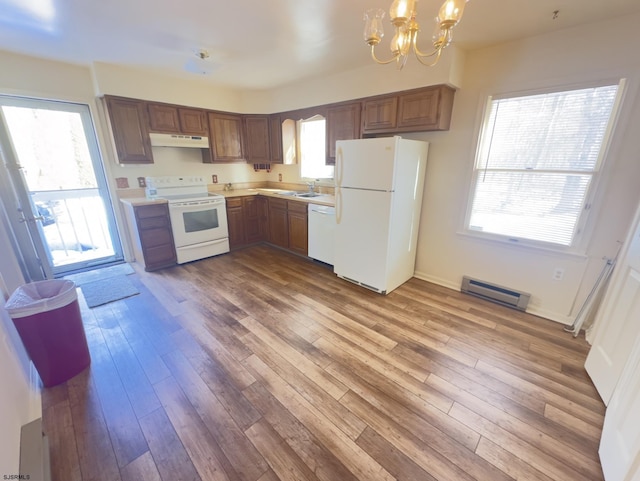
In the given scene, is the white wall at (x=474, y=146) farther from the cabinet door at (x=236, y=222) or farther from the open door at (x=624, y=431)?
the cabinet door at (x=236, y=222)

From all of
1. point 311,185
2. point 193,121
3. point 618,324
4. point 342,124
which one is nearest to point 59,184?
point 193,121

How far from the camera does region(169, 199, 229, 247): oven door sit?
12.0 ft

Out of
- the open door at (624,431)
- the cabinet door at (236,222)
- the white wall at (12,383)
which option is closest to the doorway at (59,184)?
the white wall at (12,383)

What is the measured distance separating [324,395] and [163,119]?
3.98 m

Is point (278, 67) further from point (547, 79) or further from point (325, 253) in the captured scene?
point (547, 79)

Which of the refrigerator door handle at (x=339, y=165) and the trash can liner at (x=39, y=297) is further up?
the refrigerator door handle at (x=339, y=165)

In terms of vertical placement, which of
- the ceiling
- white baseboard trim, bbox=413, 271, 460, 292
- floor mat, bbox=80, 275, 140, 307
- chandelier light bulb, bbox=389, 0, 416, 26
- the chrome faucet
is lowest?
floor mat, bbox=80, 275, 140, 307

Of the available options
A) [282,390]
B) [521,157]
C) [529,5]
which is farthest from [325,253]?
[529,5]

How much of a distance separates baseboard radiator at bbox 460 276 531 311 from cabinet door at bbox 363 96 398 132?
1989 mm

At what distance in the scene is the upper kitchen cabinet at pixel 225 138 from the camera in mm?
4141

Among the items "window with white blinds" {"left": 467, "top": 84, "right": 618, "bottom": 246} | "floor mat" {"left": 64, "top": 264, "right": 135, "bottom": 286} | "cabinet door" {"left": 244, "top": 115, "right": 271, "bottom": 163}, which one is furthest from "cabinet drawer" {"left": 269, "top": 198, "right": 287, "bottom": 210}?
"window with white blinds" {"left": 467, "top": 84, "right": 618, "bottom": 246}

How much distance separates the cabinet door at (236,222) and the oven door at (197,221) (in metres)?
0.11

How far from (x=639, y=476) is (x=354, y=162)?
8.92ft

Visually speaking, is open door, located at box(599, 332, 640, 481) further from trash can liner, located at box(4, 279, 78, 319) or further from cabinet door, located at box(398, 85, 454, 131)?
trash can liner, located at box(4, 279, 78, 319)
